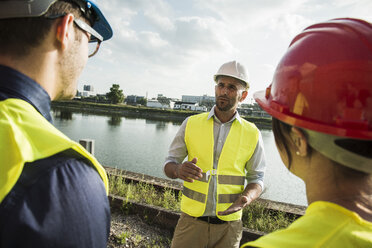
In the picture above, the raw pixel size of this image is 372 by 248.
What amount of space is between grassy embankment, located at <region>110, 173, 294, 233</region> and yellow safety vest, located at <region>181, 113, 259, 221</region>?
1.70 m

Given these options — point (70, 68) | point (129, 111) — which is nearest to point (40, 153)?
point (70, 68)

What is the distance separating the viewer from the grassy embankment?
152 inches

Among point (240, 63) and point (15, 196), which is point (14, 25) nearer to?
point (15, 196)

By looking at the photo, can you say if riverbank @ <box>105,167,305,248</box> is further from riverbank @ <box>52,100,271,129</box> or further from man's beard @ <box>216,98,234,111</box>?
riverbank @ <box>52,100,271,129</box>

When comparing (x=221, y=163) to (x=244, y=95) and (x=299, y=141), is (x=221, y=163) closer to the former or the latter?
(x=244, y=95)

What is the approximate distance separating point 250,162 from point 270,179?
9.71 metres

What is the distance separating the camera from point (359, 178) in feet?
2.79

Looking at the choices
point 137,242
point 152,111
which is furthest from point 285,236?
point 152,111

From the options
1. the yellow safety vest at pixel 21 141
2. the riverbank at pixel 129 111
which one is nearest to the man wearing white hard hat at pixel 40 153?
the yellow safety vest at pixel 21 141

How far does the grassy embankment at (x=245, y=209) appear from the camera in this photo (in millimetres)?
3861

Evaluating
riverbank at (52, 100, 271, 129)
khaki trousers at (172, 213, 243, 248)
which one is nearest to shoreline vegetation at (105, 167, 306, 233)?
khaki trousers at (172, 213, 243, 248)

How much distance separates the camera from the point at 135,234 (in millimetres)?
3480

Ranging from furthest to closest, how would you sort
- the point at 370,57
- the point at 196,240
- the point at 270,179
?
1. the point at 270,179
2. the point at 196,240
3. the point at 370,57

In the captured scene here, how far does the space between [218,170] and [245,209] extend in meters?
2.15
